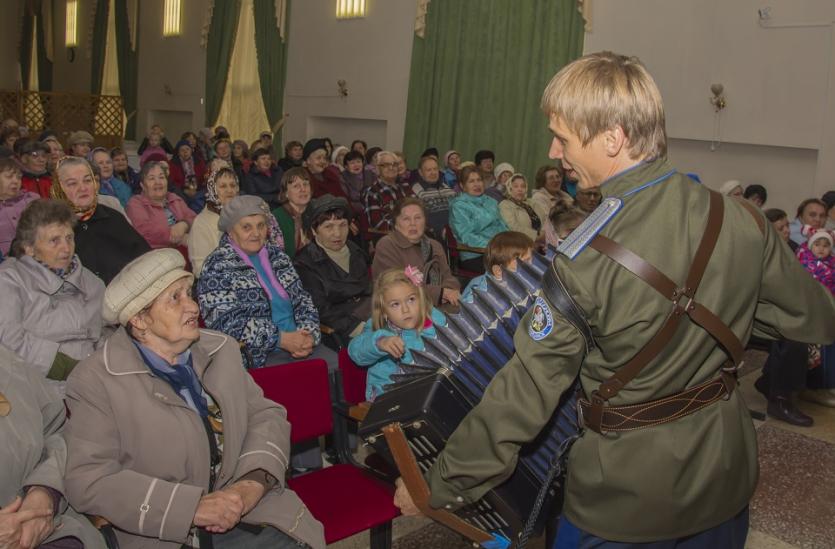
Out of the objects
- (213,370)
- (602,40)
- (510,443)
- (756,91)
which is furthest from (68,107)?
(510,443)

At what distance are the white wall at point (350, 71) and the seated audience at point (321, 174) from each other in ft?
13.0

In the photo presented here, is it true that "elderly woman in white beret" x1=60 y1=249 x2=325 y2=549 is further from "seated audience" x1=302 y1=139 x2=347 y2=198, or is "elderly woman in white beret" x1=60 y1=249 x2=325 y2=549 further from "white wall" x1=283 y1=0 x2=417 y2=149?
"white wall" x1=283 y1=0 x2=417 y2=149

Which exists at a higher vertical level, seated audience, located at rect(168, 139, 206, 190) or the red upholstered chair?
seated audience, located at rect(168, 139, 206, 190)

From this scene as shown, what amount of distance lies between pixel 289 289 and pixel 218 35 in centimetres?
1365

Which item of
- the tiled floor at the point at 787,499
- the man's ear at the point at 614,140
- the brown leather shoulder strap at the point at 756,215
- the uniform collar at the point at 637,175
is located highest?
the man's ear at the point at 614,140

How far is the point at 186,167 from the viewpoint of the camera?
10891 mm

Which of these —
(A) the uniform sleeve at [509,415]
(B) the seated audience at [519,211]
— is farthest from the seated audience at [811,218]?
(A) the uniform sleeve at [509,415]

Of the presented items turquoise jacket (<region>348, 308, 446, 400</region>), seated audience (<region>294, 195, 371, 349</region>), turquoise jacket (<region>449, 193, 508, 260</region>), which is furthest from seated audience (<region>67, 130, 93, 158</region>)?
turquoise jacket (<region>348, 308, 446, 400</region>)

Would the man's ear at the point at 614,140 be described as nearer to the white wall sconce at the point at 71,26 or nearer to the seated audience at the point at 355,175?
the seated audience at the point at 355,175

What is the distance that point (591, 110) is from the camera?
143 centimetres

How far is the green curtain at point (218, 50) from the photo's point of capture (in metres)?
15.9

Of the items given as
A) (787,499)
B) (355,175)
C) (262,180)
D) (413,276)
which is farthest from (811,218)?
(262,180)

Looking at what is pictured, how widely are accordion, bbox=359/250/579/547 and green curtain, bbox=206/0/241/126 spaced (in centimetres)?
1527

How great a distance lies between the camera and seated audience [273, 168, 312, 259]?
5.75 m
